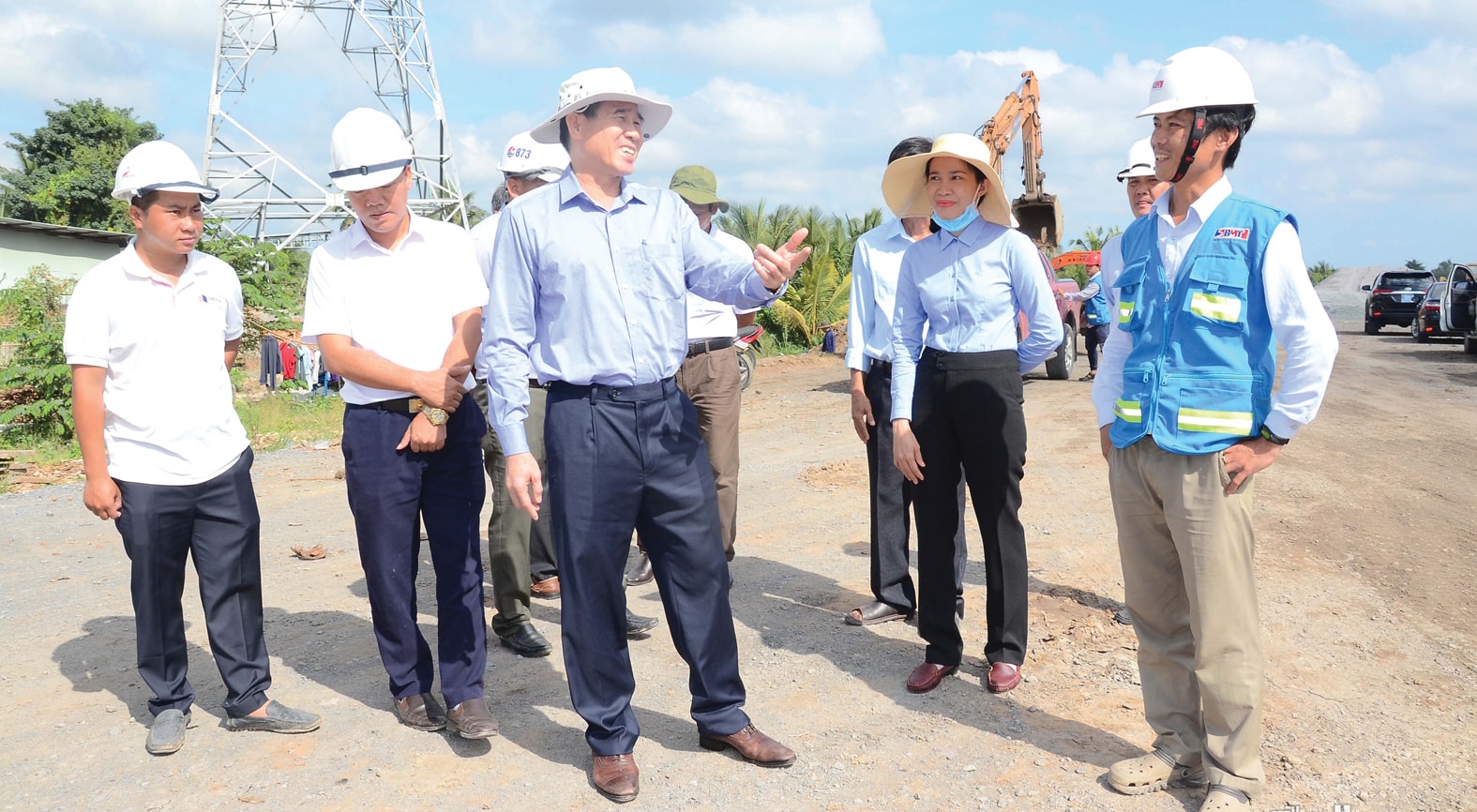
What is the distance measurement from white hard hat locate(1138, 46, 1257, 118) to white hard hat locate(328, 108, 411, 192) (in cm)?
236

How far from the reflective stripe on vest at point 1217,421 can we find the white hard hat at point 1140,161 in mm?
2320

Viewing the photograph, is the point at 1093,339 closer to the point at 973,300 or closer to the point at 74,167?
the point at 973,300

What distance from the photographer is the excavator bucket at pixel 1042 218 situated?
1961 cm

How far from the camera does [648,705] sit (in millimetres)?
4098

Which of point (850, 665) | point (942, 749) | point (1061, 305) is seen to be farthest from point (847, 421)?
point (942, 749)

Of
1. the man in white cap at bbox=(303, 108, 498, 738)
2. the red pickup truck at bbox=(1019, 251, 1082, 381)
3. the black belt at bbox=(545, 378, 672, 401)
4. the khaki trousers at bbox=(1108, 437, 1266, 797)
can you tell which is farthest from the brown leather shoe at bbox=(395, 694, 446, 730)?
the red pickup truck at bbox=(1019, 251, 1082, 381)

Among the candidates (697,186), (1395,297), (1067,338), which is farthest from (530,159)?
(1395,297)

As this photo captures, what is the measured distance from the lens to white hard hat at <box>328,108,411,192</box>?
3.52 meters

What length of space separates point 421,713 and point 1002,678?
2.21 m

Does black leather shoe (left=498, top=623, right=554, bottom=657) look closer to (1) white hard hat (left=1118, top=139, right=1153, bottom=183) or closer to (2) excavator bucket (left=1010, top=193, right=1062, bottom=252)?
(1) white hard hat (left=1118, top=139, right=1153, bottom=183)

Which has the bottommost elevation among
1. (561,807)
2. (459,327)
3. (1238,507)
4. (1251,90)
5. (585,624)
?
(561,807)

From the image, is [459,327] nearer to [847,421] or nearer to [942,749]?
[942,749]

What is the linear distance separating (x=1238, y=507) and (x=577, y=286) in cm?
208

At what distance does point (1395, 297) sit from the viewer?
1094 inches
